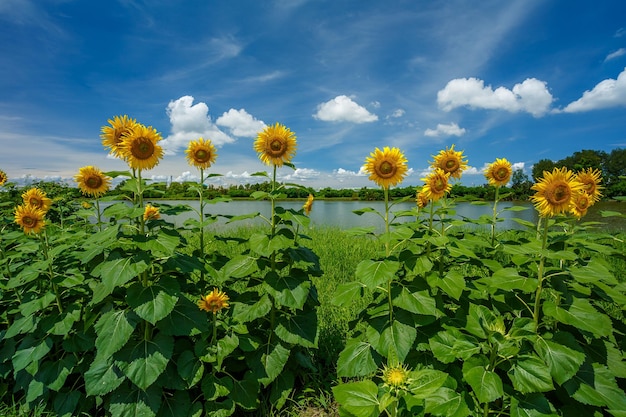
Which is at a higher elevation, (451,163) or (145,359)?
(451,163)

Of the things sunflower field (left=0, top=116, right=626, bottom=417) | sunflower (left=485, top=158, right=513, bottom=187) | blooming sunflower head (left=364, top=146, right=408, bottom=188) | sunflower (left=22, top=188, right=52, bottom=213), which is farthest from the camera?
sunflower (left=485, top=158, right=513, bottom=187)

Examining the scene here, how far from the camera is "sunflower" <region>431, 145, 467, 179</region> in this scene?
112 inches

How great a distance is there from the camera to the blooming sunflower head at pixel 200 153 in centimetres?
297

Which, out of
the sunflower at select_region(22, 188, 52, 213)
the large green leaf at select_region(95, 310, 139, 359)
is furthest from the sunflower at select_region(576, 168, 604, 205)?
the sunflower at select_region(22, 188, 52, 213)

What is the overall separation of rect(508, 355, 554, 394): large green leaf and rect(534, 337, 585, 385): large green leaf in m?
0.10

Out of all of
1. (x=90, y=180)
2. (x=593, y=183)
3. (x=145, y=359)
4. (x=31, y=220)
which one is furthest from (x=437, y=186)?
(x=31, y=220)

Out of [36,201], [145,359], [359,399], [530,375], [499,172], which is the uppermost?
[499,172]

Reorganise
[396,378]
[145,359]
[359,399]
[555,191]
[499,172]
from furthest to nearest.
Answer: [499,172] < [145,359] < [555,191] < [359,399] < [396,378]

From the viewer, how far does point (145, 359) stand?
2.12 m

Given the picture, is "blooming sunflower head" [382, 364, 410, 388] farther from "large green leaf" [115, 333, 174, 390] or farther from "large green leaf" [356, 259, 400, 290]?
"large green leaf" [115, 333, 174, 390]

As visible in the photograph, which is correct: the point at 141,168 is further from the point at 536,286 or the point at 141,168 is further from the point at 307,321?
the point at 536,286

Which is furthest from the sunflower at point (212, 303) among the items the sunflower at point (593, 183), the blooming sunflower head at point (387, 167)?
the sunflower at point (593, 183)

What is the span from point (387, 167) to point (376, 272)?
864 millimetres

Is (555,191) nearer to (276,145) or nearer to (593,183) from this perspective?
(593,183)
